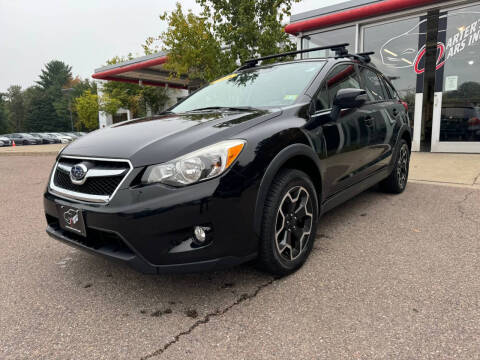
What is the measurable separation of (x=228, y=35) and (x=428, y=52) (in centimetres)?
535

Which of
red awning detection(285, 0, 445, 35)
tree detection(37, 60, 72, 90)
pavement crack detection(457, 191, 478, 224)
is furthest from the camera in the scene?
tree detection(37, 60, 72, 90)

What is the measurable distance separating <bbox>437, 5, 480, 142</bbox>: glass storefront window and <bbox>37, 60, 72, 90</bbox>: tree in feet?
304

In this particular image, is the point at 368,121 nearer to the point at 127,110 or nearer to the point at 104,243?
the point at 104,243

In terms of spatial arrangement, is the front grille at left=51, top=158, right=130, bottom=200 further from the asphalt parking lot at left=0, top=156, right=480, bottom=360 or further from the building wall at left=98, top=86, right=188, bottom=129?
the building wall at left=98, top=86, right=188, bottom=129

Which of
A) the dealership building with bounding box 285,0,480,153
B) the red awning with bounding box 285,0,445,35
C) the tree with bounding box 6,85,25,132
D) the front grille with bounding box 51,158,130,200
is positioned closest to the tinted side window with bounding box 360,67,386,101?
the front grille with bounding box 51,158,130,200

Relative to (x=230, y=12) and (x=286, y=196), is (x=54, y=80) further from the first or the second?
(x=286, y=196)

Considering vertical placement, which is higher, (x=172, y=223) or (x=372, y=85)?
(x=372, y=85)

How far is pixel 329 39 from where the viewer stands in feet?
30.9

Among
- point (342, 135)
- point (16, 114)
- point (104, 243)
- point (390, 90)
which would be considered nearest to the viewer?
point (104, 243)

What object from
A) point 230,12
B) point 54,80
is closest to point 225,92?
point 230,12

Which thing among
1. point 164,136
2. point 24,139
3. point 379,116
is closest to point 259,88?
point 164,136

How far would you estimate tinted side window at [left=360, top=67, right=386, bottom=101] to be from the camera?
12.1 feet

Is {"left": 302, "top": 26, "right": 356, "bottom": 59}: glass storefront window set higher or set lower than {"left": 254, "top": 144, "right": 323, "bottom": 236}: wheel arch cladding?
higher

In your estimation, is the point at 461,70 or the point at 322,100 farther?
the point at 461,70
